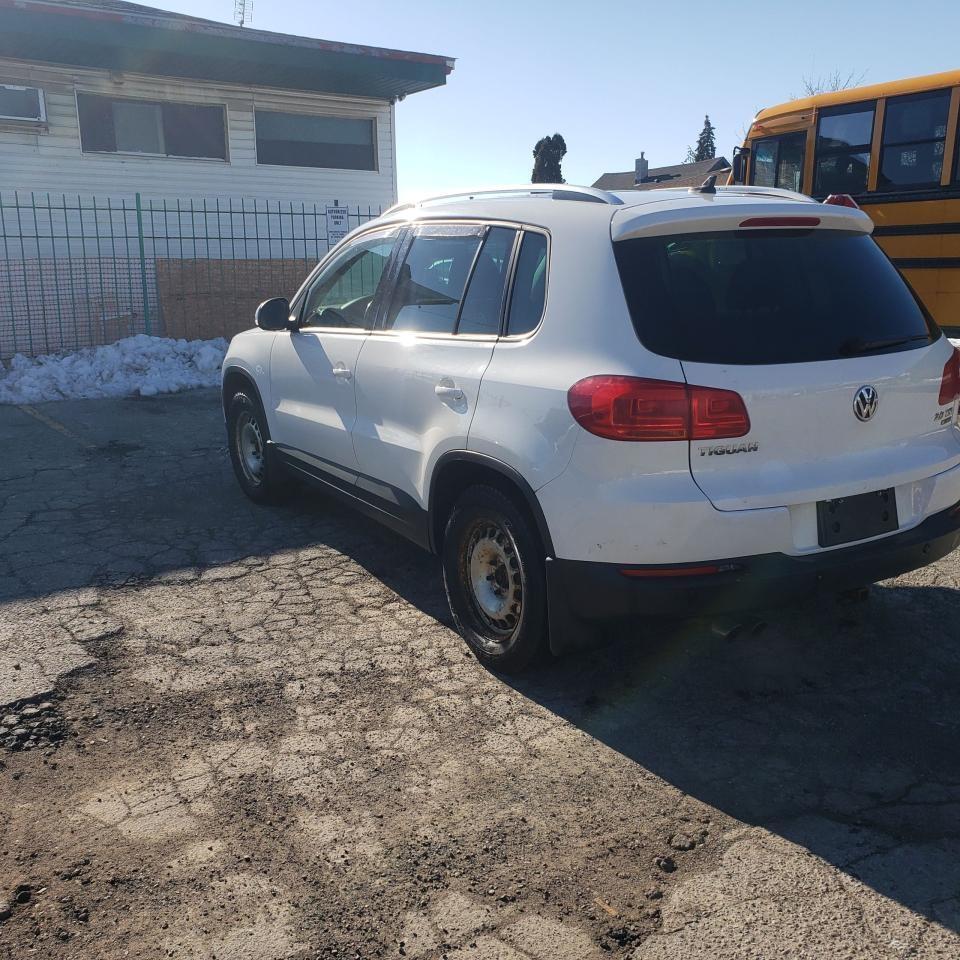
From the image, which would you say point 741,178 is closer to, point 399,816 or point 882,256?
point 882,256

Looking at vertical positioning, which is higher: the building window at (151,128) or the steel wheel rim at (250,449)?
the building window at (151,128)

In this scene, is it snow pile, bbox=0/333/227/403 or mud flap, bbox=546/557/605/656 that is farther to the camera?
snow pile, bbox=0/333/227/403

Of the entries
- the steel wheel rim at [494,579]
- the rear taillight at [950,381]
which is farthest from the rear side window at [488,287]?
the rear taillight at [950,381]

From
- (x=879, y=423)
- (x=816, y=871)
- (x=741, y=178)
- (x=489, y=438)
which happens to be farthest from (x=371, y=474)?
(x=741, y=178)

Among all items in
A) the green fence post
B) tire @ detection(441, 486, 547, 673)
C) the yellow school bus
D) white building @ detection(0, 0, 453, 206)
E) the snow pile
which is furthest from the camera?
white building @ detection(0, 0, 453, 206)

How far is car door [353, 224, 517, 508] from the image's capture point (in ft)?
12.6

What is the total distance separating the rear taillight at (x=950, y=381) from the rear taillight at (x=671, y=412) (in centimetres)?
108

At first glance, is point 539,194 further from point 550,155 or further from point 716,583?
point 550,155

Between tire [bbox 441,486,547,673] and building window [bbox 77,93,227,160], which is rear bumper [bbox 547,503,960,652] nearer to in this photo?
tire [bbox 441,486,547,673]

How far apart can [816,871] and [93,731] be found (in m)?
2.58

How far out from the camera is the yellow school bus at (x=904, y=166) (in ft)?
34.7

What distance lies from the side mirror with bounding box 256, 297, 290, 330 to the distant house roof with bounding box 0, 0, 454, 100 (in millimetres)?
10717

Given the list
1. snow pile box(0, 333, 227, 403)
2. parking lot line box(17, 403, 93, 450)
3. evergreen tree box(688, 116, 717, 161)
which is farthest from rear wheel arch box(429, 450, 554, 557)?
evergreen tree box(688, 116, 717, 161)

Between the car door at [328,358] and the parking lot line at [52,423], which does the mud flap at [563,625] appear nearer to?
the car door at [328,358]
